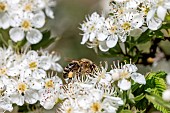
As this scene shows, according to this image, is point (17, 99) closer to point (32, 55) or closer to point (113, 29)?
point (32, 55)

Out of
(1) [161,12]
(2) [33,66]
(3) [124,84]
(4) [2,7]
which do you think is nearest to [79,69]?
(2) [33,66]

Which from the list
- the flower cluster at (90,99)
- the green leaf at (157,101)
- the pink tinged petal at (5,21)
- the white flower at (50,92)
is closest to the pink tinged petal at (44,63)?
the white flower at (50,92)

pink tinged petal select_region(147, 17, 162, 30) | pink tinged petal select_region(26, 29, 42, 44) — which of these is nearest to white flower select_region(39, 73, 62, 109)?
pink tinged petal select_region(26, 29, 42, 44)

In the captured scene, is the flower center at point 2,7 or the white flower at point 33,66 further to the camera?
the flower center at point 2,7

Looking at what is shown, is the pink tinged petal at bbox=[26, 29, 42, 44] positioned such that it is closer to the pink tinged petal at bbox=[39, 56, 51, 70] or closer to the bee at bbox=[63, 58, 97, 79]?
the pink tinged petal at bbox=[39, 56, 51, 70]

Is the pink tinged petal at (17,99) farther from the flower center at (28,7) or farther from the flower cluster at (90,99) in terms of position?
the flower center at (28,7)

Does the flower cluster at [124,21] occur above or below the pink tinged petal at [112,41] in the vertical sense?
above

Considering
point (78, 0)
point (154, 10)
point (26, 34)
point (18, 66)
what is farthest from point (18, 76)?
point (78, 0)
